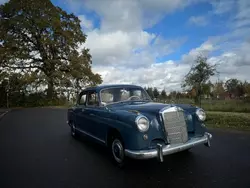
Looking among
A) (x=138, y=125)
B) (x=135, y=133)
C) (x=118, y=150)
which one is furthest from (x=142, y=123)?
(x=118, y=150)

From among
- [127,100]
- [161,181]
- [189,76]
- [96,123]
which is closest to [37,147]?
[96,123]

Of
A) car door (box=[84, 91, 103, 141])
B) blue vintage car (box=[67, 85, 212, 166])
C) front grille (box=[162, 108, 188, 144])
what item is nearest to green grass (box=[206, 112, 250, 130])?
blue vintage car (box=[67, 85, 212, 166])

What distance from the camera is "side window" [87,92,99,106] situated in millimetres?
5422

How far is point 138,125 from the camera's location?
12.3ft

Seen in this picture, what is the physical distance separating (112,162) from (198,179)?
73.6 inches

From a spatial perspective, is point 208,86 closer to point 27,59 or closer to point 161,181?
point 161,181

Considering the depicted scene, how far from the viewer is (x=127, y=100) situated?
537 centimetres

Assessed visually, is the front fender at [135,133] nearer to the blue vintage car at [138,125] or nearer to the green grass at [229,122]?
the blue vintage car at [138,125]

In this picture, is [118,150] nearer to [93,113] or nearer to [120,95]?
[93,113]

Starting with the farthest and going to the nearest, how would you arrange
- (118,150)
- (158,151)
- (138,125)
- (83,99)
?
(83,99)
(118,150)
(138,125)
(158,151)

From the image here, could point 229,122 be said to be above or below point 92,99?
below

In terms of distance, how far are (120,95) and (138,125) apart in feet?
5.82

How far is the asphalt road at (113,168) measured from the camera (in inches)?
136

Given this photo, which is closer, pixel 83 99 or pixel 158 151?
pixel 158 151
